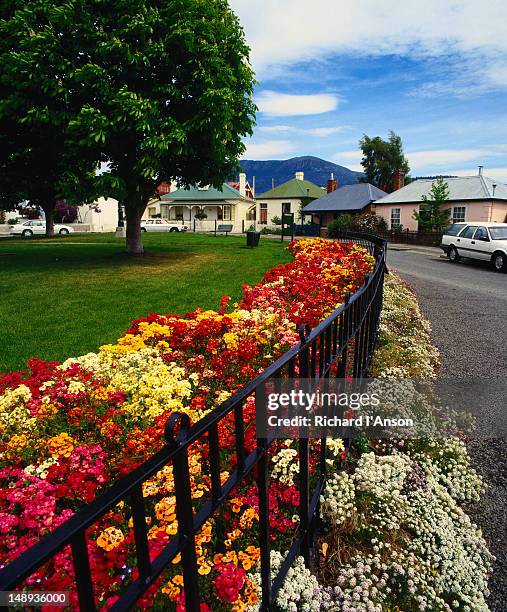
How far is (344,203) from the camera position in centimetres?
4550

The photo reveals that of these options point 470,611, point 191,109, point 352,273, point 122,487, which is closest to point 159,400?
point 470,611

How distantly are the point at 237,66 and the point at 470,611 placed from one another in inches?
767

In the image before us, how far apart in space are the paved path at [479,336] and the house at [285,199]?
3738 cm

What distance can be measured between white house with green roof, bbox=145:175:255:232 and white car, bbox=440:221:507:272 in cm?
3733

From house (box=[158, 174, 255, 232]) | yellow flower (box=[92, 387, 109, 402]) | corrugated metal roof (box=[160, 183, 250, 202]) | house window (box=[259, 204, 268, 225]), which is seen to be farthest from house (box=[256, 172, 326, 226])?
yellow flower (box=[92, 387, 109, 402])

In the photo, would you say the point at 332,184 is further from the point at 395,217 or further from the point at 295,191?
the point at 395,217

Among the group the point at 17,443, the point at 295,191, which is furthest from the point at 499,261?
the point at 295,191

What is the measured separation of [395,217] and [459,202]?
5.95 metres

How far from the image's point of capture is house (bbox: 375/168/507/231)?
108ft

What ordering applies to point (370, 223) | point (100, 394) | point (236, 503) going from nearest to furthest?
1. point (236, 503)
2. point (100, 394)
3. point (370, 223)

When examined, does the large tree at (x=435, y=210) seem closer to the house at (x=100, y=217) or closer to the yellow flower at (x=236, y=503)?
the house at (x=100, y=217)

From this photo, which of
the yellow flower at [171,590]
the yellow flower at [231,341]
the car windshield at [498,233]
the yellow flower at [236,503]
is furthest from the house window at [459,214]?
the yellow flower at [171,590]

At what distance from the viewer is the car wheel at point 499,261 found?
16.9 metres

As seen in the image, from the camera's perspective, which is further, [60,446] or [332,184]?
[332,184]
